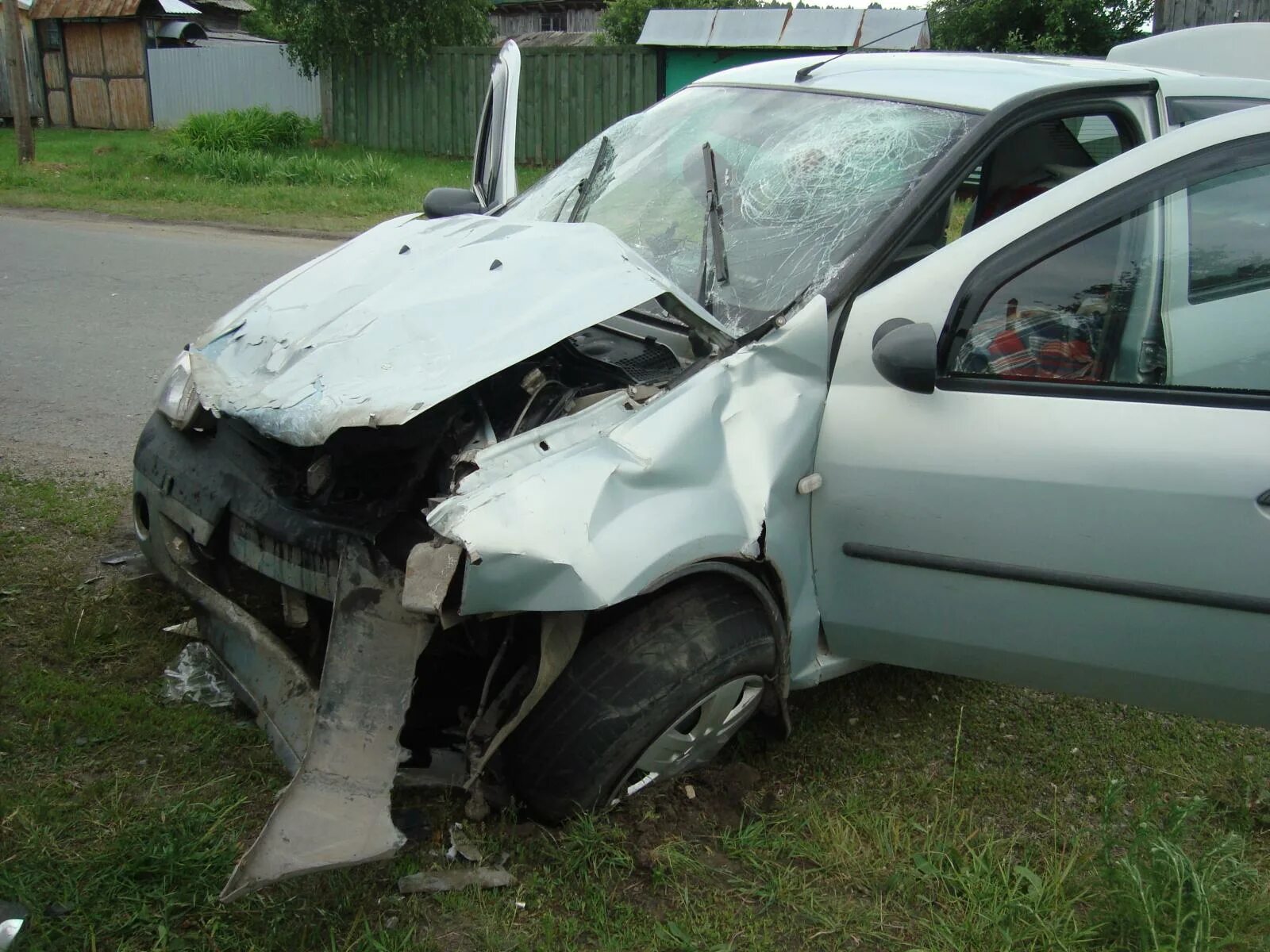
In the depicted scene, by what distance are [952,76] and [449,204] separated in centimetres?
175

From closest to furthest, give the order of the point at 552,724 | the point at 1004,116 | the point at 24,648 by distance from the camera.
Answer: the point at 552,724 < the point at 1004,116 < the point at 24,648

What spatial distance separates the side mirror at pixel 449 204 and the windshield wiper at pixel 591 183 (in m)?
0.51

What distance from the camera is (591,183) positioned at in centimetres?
346

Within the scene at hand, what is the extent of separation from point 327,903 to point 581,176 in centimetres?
229

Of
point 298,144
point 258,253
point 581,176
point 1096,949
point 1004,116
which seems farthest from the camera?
point 298,144

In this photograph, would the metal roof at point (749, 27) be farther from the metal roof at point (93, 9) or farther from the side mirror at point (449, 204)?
the side mirror at point (449, 204)

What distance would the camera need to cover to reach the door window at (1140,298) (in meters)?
2.50

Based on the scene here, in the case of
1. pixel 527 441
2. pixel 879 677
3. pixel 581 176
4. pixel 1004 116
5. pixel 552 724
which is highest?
pixel 1004 116

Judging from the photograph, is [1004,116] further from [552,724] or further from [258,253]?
[258,253]

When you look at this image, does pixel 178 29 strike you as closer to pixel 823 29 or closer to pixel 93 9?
pixel 93 9

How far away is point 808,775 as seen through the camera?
2.82 meters

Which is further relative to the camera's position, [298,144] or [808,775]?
[298,144]

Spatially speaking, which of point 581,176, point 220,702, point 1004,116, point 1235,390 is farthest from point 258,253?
point 1235,390

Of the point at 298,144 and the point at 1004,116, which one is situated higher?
the point at 1004,116
